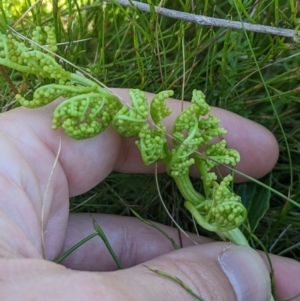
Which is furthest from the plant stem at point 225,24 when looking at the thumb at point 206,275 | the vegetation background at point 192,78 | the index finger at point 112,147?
the thumb at point 206,275

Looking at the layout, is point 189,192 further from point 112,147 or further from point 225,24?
point 225,24

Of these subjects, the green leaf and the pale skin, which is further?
the green leaf

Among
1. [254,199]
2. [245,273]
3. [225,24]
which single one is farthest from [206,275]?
[225,24]

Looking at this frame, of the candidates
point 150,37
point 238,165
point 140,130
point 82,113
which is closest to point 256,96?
point 238,165

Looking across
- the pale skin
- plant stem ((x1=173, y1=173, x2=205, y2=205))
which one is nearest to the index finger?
the pale skin

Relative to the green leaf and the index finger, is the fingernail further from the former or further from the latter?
the index finger

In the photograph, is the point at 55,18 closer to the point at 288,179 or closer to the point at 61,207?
the point at 61,207
